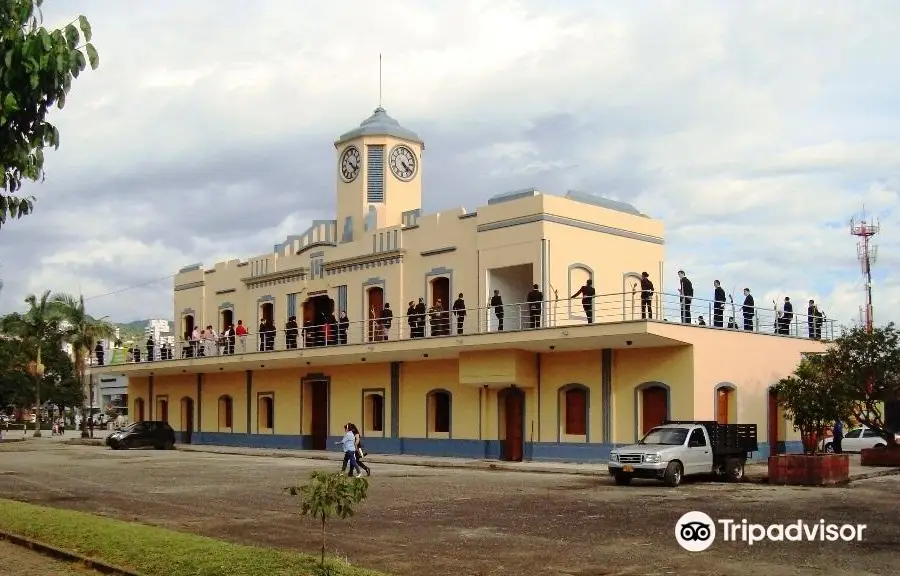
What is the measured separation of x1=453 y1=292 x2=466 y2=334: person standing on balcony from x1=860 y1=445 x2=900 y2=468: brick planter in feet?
41.9

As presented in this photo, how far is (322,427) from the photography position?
41.2 metres

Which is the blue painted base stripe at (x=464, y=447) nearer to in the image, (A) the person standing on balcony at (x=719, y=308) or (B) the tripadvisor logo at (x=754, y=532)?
(A) the person standing on balcony at (x=719, y=308)

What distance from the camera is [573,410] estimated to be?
103ft

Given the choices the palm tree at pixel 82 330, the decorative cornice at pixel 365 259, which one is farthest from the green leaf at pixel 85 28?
Result: the palm tree at pixel 82 330

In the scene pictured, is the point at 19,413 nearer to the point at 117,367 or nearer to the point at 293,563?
the point at 117,367

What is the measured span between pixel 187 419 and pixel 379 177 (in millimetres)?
17742

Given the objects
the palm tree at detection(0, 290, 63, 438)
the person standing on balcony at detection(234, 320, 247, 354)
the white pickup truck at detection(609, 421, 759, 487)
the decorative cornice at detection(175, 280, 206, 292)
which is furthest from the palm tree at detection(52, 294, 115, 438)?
the white pickup truck at detection(609, 421, 759, 487)

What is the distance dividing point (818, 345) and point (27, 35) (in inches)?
1196

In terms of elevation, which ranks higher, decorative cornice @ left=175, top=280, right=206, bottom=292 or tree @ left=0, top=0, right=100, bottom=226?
decorative cornice @ left=175, top=280, right=206, bottom=292

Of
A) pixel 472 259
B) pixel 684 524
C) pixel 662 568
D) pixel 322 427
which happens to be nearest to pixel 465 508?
pixel 684 524

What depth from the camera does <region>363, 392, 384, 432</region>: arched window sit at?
125ft

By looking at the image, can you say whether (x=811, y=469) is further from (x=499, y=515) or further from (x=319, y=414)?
(x=319, y=414)

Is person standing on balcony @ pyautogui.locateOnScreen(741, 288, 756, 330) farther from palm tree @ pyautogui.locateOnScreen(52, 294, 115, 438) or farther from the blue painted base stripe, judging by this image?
palm tree @ pyautogui.locateOnScreen(52, 294, 115, 438)

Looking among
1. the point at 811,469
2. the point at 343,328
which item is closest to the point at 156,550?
the point at 811,469
